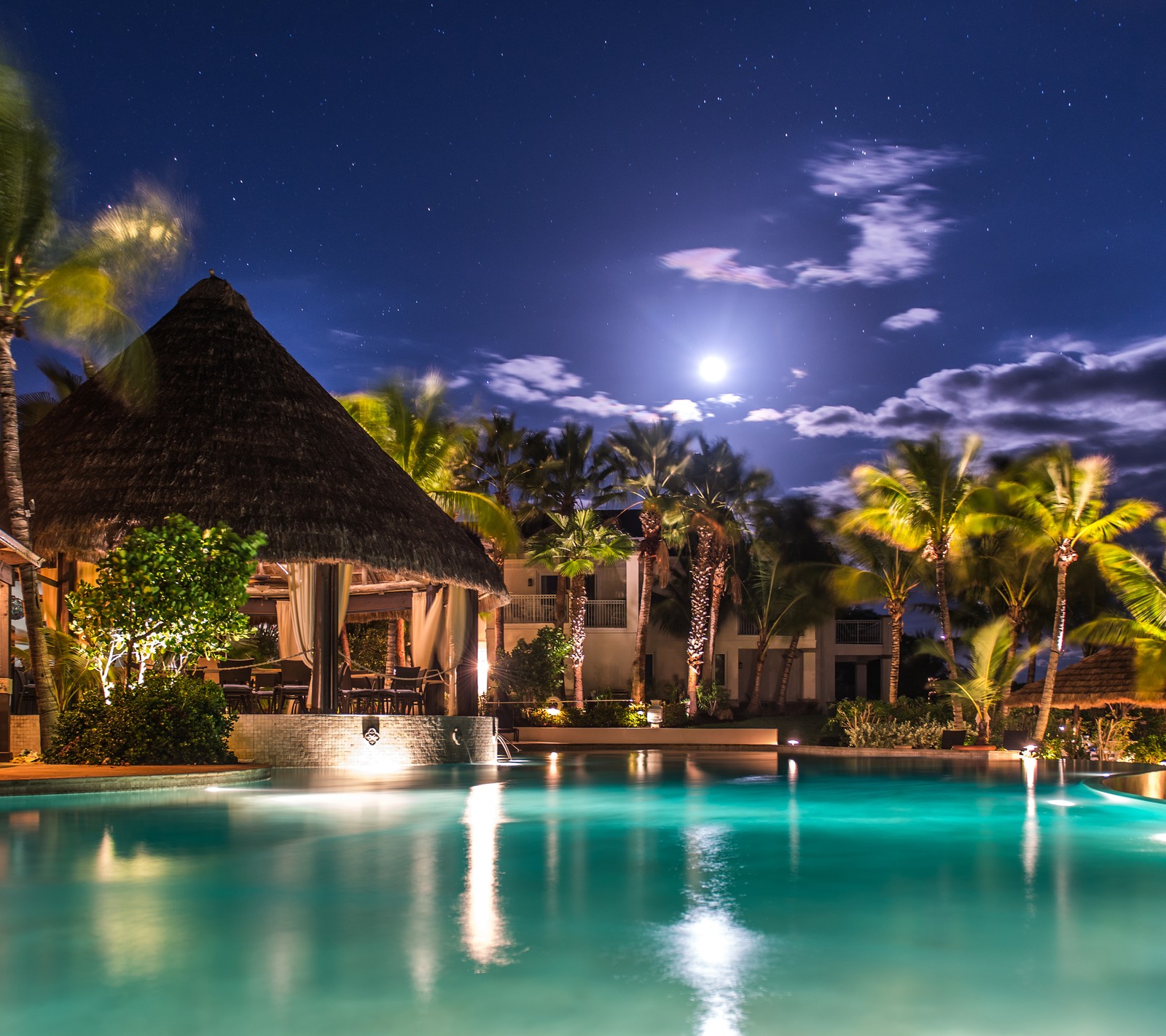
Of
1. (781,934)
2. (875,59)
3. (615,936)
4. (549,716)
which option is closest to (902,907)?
(781,934)

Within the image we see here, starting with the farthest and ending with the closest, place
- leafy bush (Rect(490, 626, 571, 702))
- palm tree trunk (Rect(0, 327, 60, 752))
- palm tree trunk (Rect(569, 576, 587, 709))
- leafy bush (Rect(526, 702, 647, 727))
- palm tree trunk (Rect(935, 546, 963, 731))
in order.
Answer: palm tree trunk (Rect(569, 576, 587, 709)) < leafy bush (Rect(490, 626, 571, 702)) < leafy bush (Rect(526, 702, 647, 727)) < palm tree trunk (Rect(935, 546, 963, 731)) < palm tree trunk (Rect(0, 327, 60, 752))

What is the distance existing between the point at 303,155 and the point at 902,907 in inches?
1334

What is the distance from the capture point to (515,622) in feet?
120

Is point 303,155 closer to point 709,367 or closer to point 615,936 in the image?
point 709,367

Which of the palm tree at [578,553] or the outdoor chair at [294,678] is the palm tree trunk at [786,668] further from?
the outdoor chair at [294,678]

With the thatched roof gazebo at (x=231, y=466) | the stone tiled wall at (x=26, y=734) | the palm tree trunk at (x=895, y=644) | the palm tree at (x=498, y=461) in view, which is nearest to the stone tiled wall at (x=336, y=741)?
the thatched roof gazebo at (x=231, y=466)

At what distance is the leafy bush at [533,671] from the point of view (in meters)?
30.2

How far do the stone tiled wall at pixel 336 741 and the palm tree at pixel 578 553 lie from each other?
15657mm

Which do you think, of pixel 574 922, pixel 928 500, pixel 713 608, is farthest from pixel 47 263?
pixel 713 608

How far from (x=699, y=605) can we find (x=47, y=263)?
21.8 meters

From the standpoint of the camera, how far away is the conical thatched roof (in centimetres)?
1482

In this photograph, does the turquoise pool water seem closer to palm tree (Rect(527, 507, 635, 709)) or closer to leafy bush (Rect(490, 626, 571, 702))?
leafy bush (Rect(490, 626, 571, 702))

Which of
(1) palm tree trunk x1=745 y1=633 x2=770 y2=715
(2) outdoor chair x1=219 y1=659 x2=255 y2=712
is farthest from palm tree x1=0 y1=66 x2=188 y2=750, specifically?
(1) palm tree trunk x1=745 y1=633 x2=770 y2=715

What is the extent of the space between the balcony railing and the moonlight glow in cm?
1373
